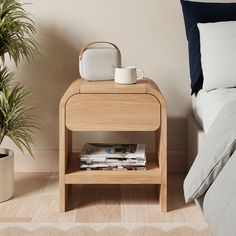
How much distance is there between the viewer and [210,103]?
2479 mm

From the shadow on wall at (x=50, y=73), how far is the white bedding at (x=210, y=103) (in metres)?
0.83

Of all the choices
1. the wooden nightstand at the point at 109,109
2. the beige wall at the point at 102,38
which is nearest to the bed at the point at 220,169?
the wooden nightstand at the point at 109,109

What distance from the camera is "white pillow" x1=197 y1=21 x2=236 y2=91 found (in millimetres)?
2598

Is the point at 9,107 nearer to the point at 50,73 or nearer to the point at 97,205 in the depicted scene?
the point at 50,73

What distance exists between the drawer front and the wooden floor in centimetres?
41

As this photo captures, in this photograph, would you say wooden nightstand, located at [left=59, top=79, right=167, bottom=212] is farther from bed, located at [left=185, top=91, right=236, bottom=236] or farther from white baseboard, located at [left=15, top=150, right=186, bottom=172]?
white baseboard, located at [left=15, top=150, right=186, bottom=172]

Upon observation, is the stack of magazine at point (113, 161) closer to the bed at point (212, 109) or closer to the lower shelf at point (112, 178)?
the lower shelf at point (112, 178)

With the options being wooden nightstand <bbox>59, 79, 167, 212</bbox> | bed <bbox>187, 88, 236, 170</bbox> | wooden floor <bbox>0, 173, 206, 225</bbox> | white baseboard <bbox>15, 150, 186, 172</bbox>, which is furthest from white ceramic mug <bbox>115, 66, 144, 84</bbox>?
white baseboard <bbox>15, 150, 186, 172</bbox>

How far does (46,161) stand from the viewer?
3199 millimetres

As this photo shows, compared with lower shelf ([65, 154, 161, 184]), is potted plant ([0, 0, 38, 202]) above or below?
above

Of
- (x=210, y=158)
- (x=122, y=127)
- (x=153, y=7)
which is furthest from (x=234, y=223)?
(x=153, y=7)

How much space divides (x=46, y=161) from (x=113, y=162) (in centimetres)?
75

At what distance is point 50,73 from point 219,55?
1.07 meters

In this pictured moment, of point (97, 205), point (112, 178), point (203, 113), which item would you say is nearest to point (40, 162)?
point (97, 205)
